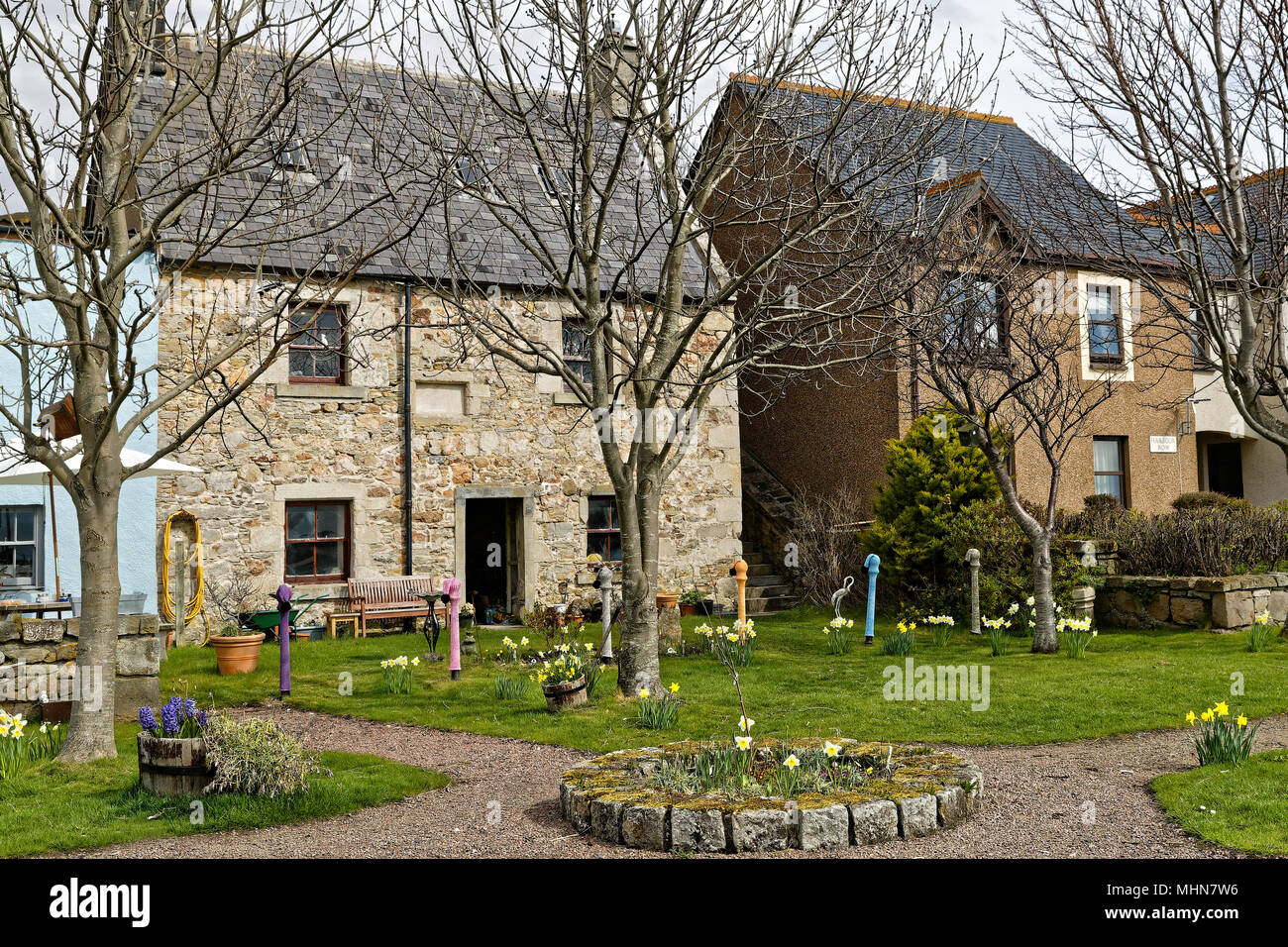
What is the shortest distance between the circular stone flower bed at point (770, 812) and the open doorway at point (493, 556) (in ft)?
38.0

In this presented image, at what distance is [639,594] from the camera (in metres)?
10.5

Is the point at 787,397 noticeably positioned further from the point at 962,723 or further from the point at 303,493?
the point at 962,723

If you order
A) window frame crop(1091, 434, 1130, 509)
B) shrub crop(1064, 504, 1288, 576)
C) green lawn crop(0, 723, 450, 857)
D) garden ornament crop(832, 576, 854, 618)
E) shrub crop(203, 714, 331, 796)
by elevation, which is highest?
window frame crop(1091, 434, 1130, 509)

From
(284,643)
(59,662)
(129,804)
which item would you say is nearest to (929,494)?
(284,643)

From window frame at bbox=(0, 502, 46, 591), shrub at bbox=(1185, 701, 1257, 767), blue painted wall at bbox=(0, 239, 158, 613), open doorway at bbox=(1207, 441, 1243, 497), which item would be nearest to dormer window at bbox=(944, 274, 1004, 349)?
shrub at bbox=(1185, 701, 1257, 767)

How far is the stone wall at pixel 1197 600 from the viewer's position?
13609mm

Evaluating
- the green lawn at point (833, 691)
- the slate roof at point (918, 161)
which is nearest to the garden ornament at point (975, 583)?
the green lawn at point (833, 691)

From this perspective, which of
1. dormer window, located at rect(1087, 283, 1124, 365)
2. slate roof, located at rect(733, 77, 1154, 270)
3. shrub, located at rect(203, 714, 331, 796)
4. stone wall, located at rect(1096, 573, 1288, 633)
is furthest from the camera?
dormer window, located at rect(1087, 283, 1124, 365)

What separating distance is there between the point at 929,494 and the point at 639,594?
6.82 m

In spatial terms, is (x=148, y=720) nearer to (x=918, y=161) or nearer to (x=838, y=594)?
(x=918, y=161)

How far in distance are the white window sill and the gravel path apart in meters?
8.80

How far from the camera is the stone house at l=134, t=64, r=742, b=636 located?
51.2 ft

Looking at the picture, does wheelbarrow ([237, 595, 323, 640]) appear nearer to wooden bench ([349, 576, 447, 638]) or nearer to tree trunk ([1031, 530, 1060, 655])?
wooden bench ([349, 576, 447, 638])
